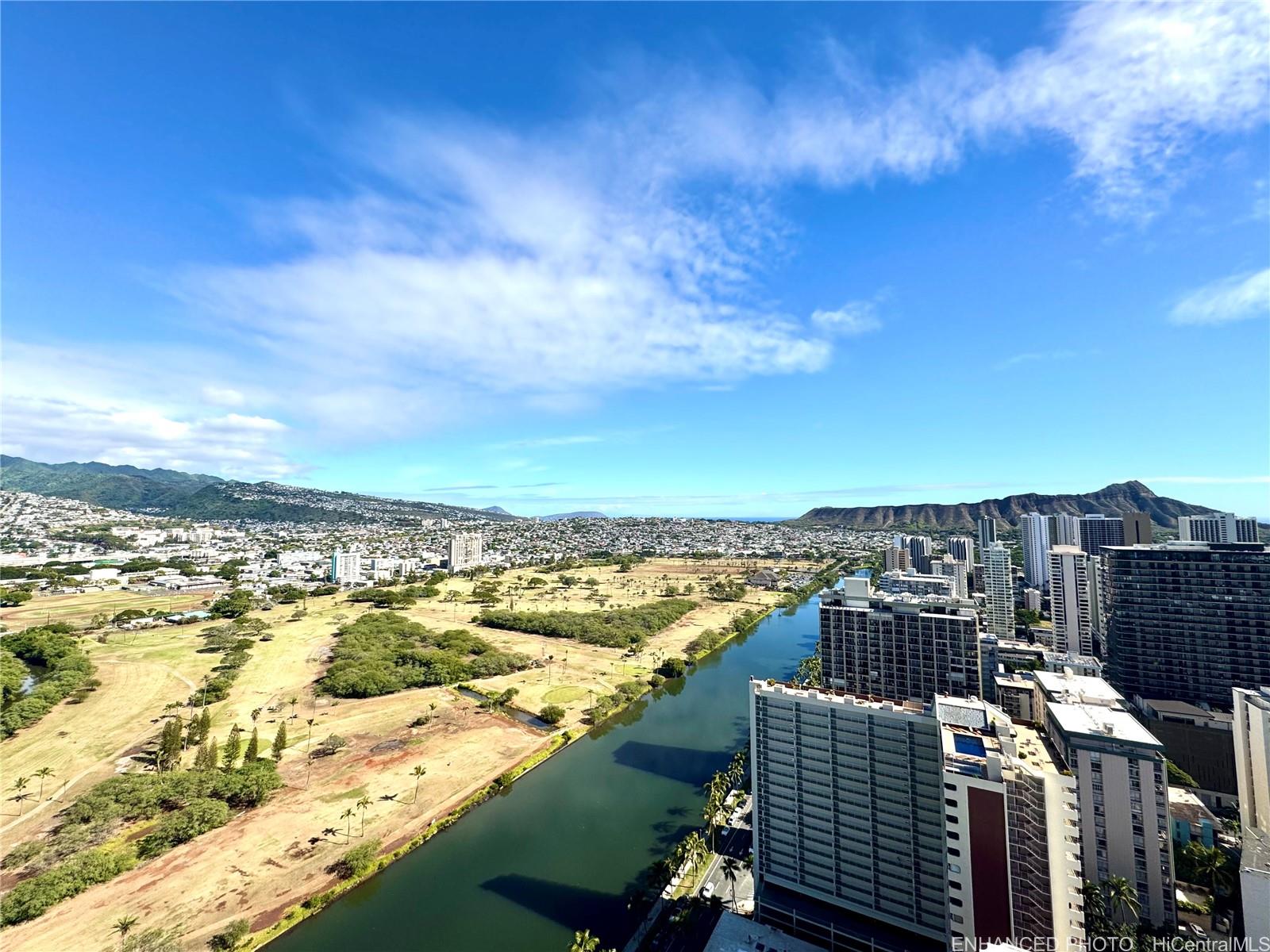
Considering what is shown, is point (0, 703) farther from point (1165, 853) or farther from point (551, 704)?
point (1165, 853)

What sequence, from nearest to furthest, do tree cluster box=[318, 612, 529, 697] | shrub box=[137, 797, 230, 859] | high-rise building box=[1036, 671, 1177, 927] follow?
1. high-rise building box=[1036, 671, 1177, 927]
2. shrub box=[137, 797, 230, 859]
3. tree cluster box=[318, 612, 529, 697]

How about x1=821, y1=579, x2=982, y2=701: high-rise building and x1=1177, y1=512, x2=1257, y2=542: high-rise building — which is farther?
x1=1177, y1=512, x2=1257, y2=542: high-rise building

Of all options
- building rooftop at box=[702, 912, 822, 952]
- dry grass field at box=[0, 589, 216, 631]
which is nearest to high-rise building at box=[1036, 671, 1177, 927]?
building rooftop at box=[702, 912, 822, 952]

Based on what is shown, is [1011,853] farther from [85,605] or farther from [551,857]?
[85,605]

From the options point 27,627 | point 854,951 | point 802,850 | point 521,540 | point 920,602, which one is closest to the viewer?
point 854,951

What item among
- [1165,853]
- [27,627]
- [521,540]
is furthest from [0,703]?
[521,540]

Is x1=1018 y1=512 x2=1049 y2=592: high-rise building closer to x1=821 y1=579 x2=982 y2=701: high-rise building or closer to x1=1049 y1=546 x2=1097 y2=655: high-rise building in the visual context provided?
x1=1049 y1=546 x2=1097 y2=655: high-rise building
